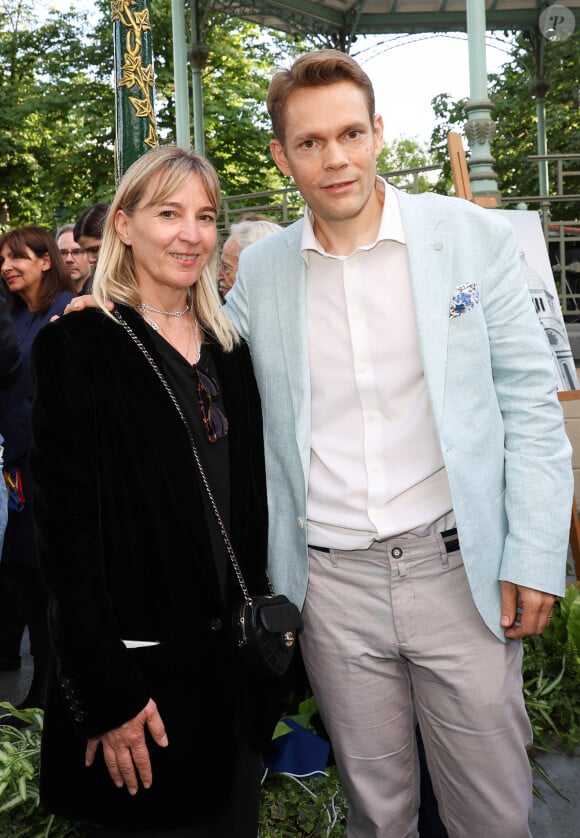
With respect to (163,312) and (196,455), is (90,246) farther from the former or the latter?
(196,455)

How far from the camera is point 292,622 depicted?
206 cm

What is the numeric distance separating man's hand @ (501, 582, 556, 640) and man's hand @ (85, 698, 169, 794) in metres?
0.94

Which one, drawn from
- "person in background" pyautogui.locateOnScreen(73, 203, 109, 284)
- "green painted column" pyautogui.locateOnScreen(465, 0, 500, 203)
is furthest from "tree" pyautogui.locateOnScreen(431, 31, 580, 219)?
"person in background" pyautogui.locateOnScreen(73, 203, 109, 284)

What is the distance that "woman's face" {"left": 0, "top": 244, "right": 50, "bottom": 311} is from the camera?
4328 millimetres

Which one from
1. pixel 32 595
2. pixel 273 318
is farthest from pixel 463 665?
pixel 32 595

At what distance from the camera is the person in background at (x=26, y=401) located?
4121mm

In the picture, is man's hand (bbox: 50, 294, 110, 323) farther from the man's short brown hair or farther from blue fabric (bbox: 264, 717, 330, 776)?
blue fabric (bbox: 264, 717, 330, 776)

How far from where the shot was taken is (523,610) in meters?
2.15

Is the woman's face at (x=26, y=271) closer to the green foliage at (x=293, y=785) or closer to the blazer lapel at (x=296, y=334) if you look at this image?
the green foliage at (x=293, y=785)

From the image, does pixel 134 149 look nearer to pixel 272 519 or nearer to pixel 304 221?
pixel 304 221

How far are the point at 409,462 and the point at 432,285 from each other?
0.47 meters

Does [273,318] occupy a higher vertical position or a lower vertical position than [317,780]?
higher

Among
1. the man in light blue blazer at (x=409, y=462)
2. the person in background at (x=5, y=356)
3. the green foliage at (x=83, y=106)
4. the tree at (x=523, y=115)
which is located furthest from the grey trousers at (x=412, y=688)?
the tree at (x=523, y=115)

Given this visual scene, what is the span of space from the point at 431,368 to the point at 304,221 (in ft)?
2.02
